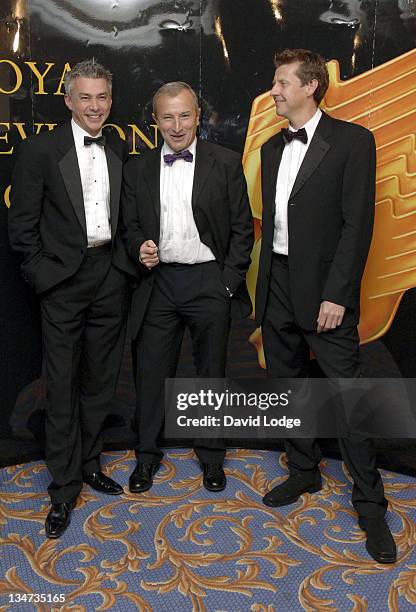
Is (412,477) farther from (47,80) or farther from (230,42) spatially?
(47,80)

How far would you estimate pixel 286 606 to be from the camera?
2.37 metres

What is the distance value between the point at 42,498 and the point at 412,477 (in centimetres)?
183

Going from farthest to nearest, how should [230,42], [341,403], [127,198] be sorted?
[230,42], [127,198], [341,403]

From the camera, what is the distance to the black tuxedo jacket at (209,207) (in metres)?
2.95

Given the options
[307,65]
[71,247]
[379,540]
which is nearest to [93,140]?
[71,247]

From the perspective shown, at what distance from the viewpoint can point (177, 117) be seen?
9.31ft

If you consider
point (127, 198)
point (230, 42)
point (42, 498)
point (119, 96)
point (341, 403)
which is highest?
point (230, 42)

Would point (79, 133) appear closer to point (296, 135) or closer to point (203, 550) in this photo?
point (296, 135)

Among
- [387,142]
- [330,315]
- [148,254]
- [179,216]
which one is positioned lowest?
[330,315]

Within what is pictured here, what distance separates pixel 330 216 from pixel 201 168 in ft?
2.10

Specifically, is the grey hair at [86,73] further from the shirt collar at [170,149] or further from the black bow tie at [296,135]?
the black bow tie at [296,135]

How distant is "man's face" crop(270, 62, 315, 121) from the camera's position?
271cm

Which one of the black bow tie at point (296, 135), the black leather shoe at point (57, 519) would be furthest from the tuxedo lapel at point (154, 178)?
the black leather shoe at point (57, 519)

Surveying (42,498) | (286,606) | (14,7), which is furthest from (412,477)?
(14,7)
